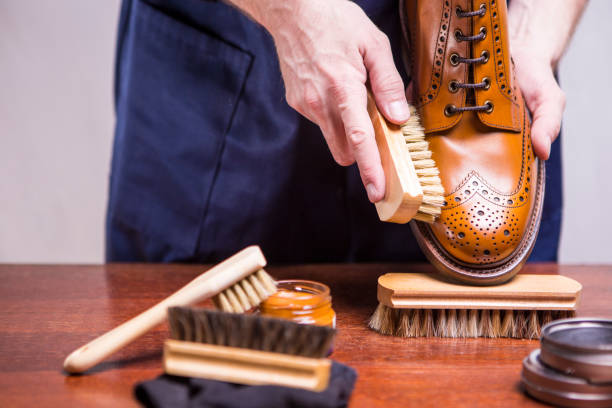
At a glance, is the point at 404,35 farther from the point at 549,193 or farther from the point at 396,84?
the point at 549,193

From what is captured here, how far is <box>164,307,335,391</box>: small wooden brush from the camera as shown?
1.92ft

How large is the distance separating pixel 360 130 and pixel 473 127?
0.21 meters

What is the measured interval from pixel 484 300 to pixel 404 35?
18.5 inches

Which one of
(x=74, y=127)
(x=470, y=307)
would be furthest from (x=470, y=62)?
(x=74, y=127)

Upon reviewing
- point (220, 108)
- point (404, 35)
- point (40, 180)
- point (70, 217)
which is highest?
point (404, 35)

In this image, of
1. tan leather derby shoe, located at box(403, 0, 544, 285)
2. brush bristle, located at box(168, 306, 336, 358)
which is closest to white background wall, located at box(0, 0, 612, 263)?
tan leather derby shoe, located at box(403, 0, 544, 285)

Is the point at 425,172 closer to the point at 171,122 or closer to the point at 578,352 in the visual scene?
the point at 578,352

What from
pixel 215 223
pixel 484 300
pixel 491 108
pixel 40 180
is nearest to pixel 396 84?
pixel 491 108

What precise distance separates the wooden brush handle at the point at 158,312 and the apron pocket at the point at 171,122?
1.89 feet

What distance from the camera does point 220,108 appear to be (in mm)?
1229

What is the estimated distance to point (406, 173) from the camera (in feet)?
2.57

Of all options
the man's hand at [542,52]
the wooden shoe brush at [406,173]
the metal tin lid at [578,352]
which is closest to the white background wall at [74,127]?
the man's hand at [542,52]

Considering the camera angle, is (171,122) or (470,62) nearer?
(470,62)

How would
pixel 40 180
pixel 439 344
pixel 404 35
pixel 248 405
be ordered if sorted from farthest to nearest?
pixel 40 180, pixel 404 35, pixel 439 344, pixel 248 405
